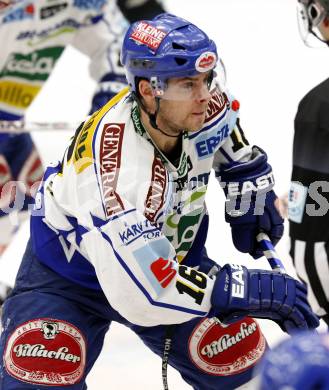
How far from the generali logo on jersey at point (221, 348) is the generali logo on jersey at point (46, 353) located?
11.3 inches

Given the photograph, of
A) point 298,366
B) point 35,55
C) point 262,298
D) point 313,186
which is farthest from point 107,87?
point 298,366

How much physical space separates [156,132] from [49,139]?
287 centimetres

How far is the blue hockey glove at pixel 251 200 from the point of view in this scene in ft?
8.89

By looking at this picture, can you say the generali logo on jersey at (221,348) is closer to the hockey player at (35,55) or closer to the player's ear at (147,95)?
the player's ear at (147,95)

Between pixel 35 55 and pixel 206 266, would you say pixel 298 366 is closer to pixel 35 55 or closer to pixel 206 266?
pixel 206 266

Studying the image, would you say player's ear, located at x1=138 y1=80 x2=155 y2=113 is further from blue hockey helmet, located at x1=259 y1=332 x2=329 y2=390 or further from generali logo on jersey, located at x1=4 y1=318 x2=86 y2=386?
blue hockey helmet, located at x1=259 y1=332 x2=329 y2=390

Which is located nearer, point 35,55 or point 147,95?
point 147,95

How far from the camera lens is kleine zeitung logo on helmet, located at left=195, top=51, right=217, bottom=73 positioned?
2316 mm

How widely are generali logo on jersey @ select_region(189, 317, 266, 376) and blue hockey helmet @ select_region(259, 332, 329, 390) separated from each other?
129 centimetres

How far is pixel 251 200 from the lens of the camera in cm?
273

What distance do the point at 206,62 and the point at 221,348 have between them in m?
0.71

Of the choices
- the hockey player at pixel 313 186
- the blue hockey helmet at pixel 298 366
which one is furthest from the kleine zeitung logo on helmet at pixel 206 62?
the blue hockey helmet at pixel 298 366

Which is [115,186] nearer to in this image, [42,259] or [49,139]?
[42,259]

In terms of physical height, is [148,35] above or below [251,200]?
above
